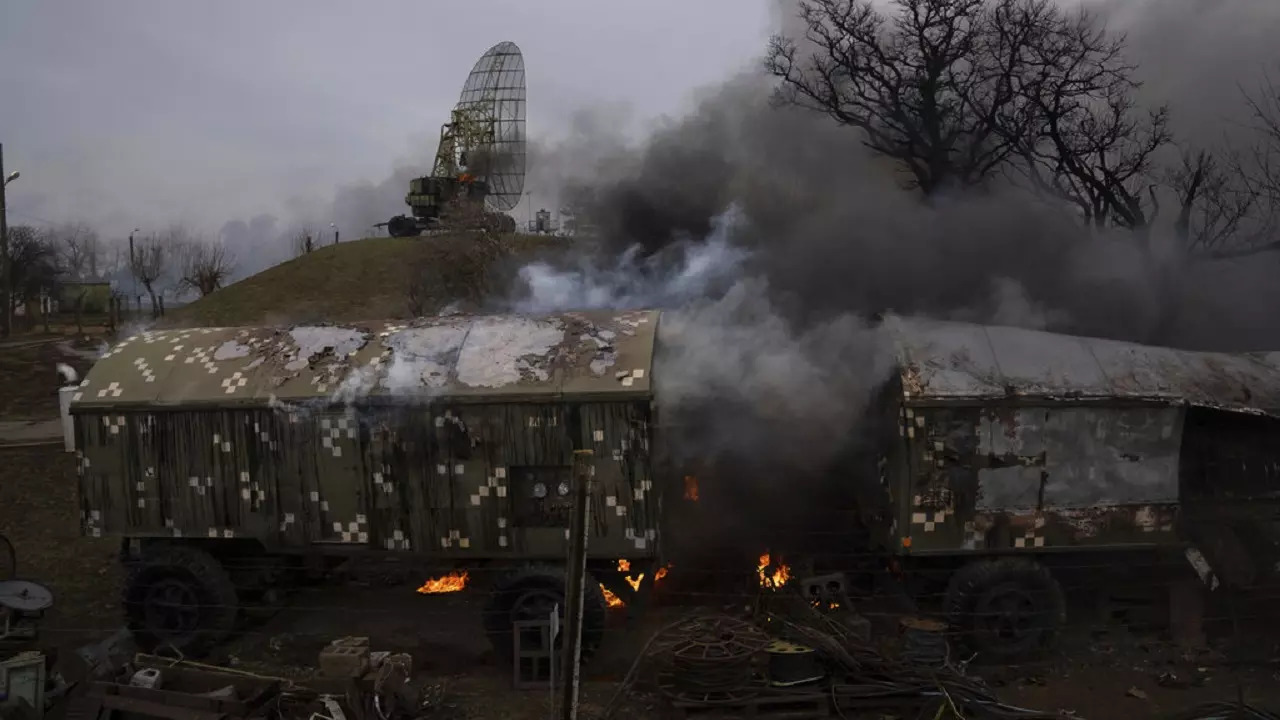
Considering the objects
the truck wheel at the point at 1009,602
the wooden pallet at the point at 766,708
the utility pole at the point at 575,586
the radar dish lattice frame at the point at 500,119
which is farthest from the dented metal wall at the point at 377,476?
the radar dish lattice frame at the point at 500,119

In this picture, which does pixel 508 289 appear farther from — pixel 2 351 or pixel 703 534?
pixel 2 351

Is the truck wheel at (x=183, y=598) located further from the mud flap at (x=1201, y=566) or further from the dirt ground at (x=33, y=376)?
the dirt ground at (x=33, y=376)

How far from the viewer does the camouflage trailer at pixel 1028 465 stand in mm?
8523

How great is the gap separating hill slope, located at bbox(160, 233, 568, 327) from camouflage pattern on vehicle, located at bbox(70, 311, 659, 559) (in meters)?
14.8

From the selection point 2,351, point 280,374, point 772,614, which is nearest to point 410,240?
point 2,351

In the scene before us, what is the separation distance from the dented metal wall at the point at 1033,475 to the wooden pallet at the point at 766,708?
6.64 ft

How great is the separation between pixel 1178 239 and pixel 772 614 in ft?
34.4

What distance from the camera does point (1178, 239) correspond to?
46.1 ft

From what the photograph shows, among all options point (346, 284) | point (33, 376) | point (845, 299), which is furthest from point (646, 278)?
point (346, 284)

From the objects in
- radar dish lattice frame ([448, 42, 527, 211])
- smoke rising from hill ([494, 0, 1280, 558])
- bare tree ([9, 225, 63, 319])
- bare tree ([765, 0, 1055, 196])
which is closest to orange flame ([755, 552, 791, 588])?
smoke rising from hill ([494, 0, 1280, 558])

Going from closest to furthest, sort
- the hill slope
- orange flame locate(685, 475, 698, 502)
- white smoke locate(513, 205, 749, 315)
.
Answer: orange flame locate(685, 475, 698, 502), white smoke locate(513, 205, 749, 315), the hill slope

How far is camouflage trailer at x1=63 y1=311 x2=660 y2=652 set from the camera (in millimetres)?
8555

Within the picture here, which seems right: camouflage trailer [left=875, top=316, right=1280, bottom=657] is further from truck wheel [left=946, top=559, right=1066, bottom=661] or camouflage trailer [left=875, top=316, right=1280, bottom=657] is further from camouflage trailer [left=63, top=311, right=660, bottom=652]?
camouflage trailer [left=63, top=311, right=660, bottom=652]

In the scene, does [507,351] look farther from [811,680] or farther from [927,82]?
[927,82]
